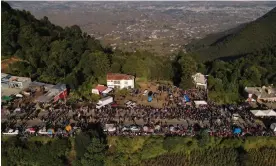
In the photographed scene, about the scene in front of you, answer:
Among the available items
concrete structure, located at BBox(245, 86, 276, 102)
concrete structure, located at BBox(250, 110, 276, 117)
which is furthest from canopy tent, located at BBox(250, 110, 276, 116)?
concrete structure, located at BBox(245, 86, 276, 102)

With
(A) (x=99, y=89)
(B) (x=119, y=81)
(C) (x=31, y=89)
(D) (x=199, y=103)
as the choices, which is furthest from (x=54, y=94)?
(D) (x=199, y=103)

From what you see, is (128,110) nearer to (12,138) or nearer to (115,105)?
(115,105)

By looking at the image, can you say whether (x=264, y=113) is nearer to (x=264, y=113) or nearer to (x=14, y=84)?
(x=264, y=113)

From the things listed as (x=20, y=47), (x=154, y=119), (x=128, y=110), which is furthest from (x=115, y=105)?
(x=20, y=47)

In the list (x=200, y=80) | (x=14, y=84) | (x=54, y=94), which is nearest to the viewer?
(x=54, y=94)

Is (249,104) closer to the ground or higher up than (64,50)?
closer to the ground

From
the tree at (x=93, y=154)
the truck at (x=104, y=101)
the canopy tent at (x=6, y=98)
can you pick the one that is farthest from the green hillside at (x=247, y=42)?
→ the tree at (x=93, y=154)
